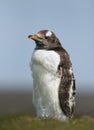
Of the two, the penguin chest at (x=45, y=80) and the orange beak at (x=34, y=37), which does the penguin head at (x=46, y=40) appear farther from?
the penguin chest at (x=45, y=80)

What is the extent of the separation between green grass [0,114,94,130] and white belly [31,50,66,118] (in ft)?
2.60

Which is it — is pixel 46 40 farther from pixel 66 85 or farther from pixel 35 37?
pixel 66 85

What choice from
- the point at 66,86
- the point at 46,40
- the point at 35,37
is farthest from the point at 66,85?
the point at 35,37

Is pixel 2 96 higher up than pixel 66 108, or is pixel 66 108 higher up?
pixel 66 108

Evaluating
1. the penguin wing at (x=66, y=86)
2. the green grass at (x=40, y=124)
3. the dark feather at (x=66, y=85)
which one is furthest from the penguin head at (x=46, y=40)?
the green grass at (x=40, y=124)

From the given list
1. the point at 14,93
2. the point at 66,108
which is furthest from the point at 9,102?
the point at 66,108

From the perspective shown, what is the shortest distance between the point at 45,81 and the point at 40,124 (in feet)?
5.05

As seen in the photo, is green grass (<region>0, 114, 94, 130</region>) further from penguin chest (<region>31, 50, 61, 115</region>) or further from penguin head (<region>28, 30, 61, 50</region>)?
penguin head (<region>28, 30, 61, 50</region>)

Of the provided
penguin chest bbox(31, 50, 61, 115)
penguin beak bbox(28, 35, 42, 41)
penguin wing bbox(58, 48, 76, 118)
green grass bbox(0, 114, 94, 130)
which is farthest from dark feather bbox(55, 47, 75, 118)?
green grass bbox(0, 114, 94, 130)

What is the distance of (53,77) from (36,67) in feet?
1.29

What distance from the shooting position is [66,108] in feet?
65.4

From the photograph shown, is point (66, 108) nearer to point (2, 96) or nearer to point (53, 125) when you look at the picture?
point (53, 125)

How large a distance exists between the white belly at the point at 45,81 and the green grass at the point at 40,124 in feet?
2.60

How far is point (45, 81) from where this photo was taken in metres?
19.2
